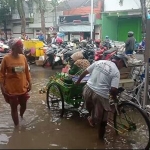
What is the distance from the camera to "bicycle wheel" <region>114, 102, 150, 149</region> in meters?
4.21

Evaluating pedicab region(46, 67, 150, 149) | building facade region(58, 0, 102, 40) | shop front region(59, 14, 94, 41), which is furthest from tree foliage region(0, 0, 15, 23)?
pedicab region(46, 67, 150, 149)

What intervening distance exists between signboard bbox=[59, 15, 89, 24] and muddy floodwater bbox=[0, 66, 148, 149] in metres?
23.3

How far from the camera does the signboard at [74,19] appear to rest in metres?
28.6

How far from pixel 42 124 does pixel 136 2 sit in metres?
22.1

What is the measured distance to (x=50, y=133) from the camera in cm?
494

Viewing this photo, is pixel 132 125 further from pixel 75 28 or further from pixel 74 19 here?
pixel 74 19

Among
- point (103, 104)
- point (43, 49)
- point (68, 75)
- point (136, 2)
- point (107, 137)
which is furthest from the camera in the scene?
point (136, 2)

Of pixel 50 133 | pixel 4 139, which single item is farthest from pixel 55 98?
pixel 4 139

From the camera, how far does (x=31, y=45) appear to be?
15.8 meters

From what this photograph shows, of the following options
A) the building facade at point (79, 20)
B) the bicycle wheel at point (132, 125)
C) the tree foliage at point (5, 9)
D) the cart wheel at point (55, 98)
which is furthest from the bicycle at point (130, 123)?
the tree foliage at point (5, 9)

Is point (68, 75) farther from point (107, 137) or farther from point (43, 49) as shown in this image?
point (43, 49)

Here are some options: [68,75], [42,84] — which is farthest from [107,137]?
[42,84]

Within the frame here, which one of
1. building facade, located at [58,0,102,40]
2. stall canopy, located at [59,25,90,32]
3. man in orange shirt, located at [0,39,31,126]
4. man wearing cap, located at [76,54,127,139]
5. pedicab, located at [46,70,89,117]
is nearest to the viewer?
man wearing cap, located at [76,54,127,139]

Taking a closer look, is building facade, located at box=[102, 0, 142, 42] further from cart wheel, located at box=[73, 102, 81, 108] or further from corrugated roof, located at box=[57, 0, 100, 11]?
cart wheel, located at box=[73, 102, 81, 108]
